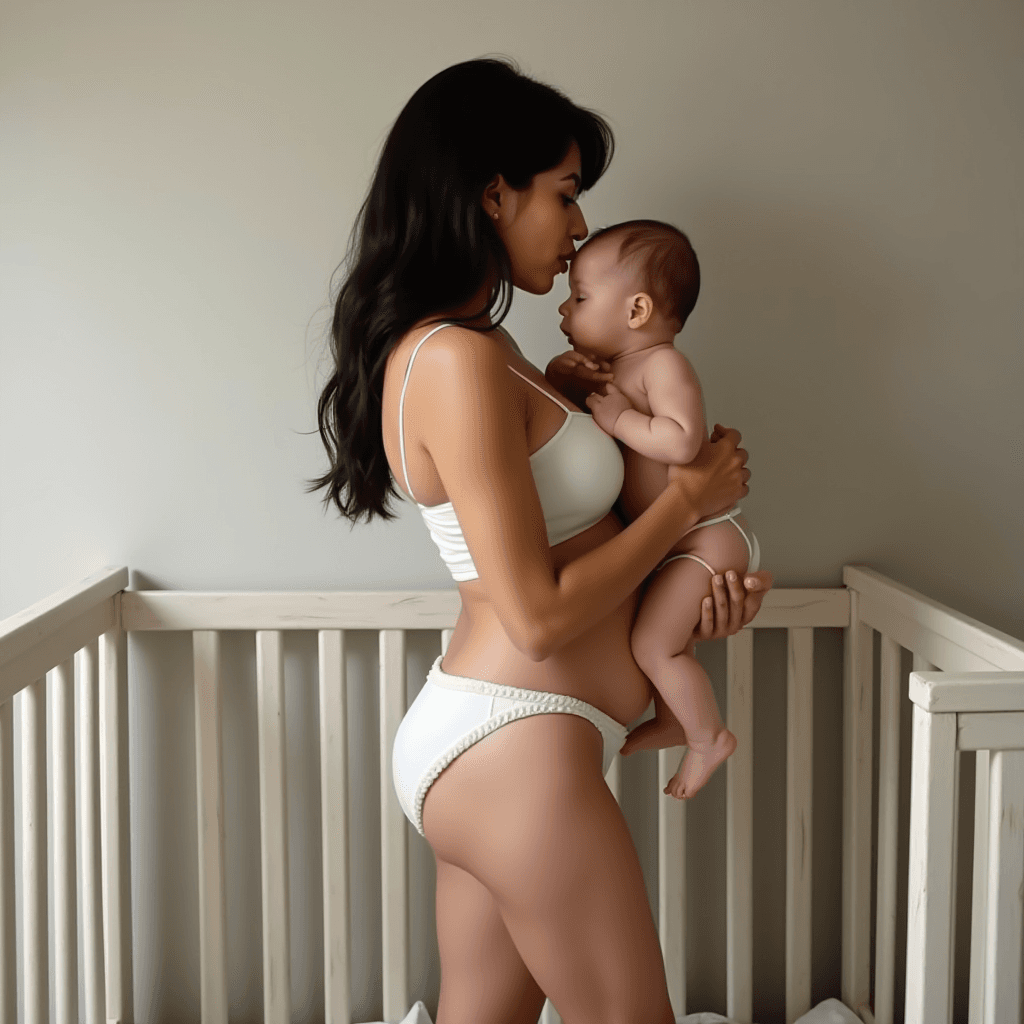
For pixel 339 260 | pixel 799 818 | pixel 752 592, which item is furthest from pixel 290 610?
pixel 799 818

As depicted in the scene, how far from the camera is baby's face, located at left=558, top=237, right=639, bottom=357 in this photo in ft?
3.50

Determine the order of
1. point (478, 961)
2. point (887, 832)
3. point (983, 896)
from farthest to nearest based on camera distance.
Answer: point (887, 832), point (478, 961), point (983, 896)

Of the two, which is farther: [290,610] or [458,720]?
[290,610]

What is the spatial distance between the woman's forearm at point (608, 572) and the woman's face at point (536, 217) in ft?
0.91

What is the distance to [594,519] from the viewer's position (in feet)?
3.39

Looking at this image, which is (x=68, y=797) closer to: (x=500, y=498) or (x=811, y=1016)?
(x=500, y=498)

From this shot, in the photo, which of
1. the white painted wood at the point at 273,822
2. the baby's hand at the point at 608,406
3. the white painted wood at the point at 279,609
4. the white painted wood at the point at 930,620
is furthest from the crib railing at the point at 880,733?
the white painted wood at the point at 273,822

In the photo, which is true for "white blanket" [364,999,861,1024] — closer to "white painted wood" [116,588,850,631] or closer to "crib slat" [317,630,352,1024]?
"crib slat" [317,630,352,1024]

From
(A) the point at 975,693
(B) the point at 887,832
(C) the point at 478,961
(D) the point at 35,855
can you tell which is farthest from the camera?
(B) the point at 887,832

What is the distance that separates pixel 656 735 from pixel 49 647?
747 millimetres

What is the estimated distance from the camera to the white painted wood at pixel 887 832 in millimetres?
1442

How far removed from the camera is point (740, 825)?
154cm

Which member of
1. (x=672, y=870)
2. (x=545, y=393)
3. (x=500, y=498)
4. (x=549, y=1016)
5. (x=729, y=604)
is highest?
(x=545, y=393)

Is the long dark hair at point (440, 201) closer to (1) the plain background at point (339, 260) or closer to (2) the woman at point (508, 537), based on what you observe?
(2) the woman at point (508, 537)
